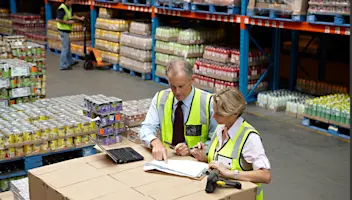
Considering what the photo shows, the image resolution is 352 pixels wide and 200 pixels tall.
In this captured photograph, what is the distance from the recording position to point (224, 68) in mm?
11656

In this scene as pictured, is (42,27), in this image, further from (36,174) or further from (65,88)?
(36,174)

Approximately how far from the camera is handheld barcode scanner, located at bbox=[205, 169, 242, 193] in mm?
3439

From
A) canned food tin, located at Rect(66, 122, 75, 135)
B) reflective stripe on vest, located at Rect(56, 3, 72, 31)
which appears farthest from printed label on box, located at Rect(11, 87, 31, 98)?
reflective stripe on vest, located at Rect(56, 3, 72, 31)

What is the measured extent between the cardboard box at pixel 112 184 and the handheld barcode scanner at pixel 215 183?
0.03 meters

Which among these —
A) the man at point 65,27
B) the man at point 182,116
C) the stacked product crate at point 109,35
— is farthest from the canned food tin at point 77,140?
the man at point 65,27

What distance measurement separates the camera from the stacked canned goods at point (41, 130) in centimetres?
605

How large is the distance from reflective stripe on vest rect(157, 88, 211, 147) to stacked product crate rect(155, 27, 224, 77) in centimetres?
783

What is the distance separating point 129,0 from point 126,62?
1978 millimetres

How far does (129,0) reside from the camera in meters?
15.3

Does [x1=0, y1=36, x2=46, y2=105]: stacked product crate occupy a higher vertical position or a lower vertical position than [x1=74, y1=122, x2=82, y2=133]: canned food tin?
higher

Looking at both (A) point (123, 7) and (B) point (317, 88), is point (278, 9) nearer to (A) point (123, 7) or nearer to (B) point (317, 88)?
(B) point (317, 88)

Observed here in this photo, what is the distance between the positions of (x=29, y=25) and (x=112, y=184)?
18.0 meters

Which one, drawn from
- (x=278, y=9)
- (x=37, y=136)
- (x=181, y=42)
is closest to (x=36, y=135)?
(x=37, y=136)

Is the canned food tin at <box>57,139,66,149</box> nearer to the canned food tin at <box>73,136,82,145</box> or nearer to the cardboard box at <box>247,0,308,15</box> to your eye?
the canned food tin at <box>73,136,82,145</box>
